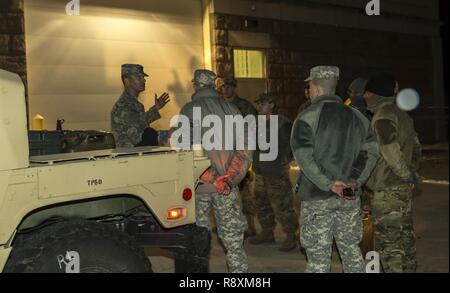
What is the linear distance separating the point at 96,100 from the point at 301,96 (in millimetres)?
5929

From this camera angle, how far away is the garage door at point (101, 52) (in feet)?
35.7

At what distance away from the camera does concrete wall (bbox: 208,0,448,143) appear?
14.3m

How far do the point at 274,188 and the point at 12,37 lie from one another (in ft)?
18.9

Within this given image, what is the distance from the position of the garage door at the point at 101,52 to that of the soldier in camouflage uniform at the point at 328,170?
24.3 ft

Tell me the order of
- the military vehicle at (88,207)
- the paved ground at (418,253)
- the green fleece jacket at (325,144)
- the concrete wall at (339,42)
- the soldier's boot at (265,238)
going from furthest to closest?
the concrete wall at (339,42) < the soldier's boot at (265,238) < the paved ground at (418,253) < the green fleece jacket at (325,144) < the military vehicle at (88,207)

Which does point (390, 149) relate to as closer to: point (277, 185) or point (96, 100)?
point (277, 185)

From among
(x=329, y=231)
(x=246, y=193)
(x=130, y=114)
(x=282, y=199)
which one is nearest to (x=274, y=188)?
(x=282, y=199)

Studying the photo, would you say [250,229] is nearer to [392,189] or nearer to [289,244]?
[289,244]

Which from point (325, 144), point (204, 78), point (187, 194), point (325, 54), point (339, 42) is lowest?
point (187, 194)

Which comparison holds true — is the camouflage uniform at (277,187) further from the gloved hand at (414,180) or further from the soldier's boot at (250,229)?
the gloved hand at (414,180)

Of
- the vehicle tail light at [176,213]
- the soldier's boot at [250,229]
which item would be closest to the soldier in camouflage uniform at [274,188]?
the soldier's boot at [250,229]

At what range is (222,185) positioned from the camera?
201 inches
